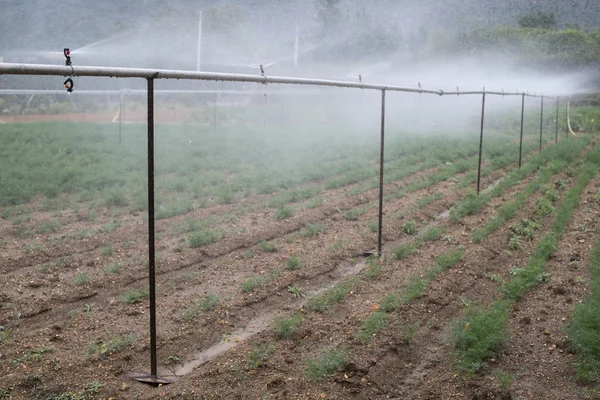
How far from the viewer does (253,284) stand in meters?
6.23

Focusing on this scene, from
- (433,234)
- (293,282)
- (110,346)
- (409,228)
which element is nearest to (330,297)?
(293,282)

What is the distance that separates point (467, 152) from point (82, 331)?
1357 cm

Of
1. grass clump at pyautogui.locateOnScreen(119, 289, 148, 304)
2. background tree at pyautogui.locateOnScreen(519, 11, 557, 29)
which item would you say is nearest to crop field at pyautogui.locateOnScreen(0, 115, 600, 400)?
grass clump at pyautogui.locateOnScreen(119, 289, 148, 304)

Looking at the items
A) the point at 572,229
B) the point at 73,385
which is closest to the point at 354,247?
the point at 572,229

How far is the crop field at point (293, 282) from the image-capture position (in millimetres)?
4410

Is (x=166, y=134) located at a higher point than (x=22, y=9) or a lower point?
lower

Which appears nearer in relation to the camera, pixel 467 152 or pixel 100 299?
pixel 100 299

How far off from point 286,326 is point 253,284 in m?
1.18

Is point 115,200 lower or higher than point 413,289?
higher

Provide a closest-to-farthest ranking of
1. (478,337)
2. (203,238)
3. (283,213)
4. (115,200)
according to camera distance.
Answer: (478,337) → (203,238) → (283,213) → (115,200)

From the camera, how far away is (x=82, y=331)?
5078 millimetres

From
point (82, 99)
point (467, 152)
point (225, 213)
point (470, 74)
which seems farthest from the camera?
point (470, 74)

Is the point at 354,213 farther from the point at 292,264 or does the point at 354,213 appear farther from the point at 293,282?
the point at 293,282

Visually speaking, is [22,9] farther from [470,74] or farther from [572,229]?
[470,74]
